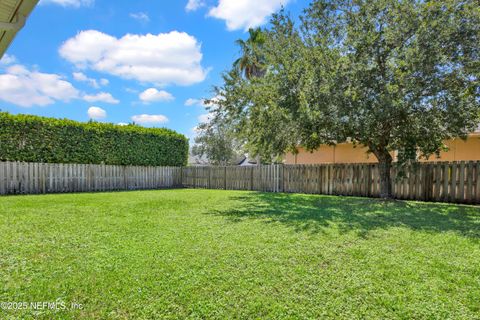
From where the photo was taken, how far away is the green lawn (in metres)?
2.29

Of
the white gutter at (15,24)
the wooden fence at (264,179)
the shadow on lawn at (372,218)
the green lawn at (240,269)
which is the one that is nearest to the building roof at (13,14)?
the white gutter at (15,24)

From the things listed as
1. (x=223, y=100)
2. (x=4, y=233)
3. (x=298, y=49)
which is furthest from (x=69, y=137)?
(x=298, y=49)

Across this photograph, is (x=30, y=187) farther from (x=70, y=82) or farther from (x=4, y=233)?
(x=4, y=233)

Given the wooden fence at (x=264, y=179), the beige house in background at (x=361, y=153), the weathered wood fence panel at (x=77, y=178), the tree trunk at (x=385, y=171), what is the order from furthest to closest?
1. the beige house in background at (x=361, y=153)
2. the weathered wood fence panel at (x=77, y=178)
3. the tree trunk at (x=385, y=171)
4. the wooden fence at (x=264, y=179)

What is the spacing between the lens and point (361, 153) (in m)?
15.9

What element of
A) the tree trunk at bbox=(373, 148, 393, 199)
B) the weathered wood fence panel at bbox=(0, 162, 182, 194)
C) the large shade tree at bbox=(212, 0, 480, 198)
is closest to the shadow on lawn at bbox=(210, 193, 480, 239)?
the tree trunk at bbox=(373, 148, 393, 199)

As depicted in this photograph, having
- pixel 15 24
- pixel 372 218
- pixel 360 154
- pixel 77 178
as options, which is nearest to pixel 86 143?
pixel 77 178

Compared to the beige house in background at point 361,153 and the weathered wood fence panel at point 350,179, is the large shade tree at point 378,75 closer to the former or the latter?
the weathered wood fence panel at point 350,179

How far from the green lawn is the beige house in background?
685 centimetres

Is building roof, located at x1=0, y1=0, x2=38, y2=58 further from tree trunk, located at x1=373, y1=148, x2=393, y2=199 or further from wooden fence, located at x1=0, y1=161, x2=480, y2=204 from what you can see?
wooden fence, located at x1=0, y1=161, x2=480, y2=204

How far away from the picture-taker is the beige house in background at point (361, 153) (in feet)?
39.7

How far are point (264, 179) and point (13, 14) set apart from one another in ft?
38.7

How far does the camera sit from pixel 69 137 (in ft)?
41.0

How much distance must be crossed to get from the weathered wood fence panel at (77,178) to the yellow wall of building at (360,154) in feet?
25.3
